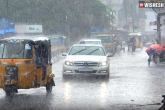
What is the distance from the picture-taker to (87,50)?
71.7 feet

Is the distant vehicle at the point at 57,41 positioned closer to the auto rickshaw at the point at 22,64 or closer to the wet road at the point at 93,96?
the wet road at the point at 93,96

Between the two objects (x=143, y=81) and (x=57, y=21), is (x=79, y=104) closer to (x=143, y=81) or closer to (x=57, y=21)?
(x=143, y=81)

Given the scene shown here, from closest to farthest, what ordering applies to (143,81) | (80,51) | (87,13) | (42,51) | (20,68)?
1. (20,68)
2. (42,51)
3. (143,81)
4. (80,51)
5. (87,13)

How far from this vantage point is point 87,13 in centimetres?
7000

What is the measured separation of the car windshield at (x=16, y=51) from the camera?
1408 cm

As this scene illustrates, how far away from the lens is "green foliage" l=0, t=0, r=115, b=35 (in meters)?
59.9

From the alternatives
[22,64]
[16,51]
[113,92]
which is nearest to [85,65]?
[113,92]

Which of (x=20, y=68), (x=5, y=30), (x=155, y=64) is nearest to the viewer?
(x=20, y=68)

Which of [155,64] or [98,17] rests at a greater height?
[98,17]

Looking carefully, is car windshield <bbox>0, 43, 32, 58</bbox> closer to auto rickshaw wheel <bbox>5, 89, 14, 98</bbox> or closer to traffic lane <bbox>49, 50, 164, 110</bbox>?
auto rickshaw wheel <bbox>5, 89, 14, 98</bbox>

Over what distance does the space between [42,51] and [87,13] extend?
181 feet

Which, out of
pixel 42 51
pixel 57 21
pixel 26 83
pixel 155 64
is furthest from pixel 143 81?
pixel 57 21

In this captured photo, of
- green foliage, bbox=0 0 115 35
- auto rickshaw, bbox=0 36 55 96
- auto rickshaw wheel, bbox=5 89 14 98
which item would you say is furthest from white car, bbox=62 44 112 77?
green foliage, bbox=0 0 115 35

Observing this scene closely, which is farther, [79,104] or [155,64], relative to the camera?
[155,64]
